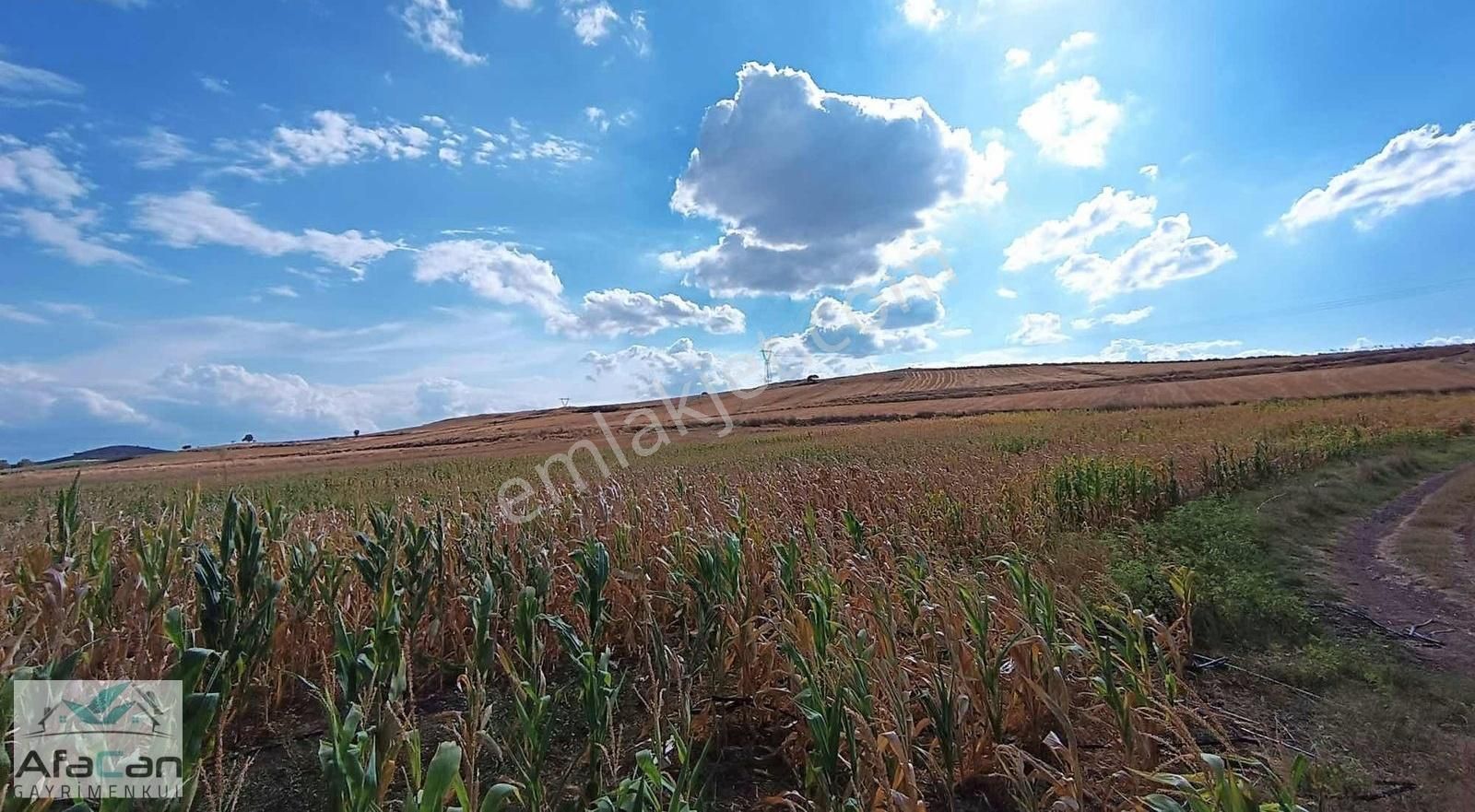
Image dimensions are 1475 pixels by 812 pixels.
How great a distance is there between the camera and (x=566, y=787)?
292cm

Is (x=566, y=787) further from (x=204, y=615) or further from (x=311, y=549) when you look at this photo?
(x=311, y=549)

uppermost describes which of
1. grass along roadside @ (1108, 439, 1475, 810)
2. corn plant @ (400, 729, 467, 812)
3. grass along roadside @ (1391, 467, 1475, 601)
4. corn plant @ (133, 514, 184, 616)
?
corn plant @ (133, 514, 184, 616)

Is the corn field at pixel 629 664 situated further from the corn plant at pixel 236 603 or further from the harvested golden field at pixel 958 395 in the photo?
the harvested golden field at pixel 958 395

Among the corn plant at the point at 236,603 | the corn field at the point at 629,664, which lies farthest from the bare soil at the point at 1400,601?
the corn plant at the point at 236,603

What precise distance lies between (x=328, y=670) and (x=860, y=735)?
326cm

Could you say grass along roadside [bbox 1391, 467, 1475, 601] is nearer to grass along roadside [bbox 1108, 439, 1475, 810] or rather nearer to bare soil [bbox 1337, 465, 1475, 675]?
bare soil [bbox 1337, 465, 1475, 675]

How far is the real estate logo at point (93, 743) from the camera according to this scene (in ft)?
7.20

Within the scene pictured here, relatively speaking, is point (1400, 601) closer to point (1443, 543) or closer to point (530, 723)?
point (1443, 543)

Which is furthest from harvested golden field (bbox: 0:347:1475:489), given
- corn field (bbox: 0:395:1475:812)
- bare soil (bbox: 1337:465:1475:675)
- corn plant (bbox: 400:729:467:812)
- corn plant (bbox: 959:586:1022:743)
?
corn plant (bbox: 400:729:467:812)

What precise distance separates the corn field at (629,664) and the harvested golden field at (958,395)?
28775 millimetres

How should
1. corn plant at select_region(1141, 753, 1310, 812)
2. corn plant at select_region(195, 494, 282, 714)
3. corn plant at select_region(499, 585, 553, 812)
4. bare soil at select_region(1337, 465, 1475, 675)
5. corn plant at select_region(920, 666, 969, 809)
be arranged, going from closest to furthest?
corn plant at select_region(1141, 753, 1310, 812) → corn plant at select_region(499, 585, 553, 812) → corn plant at select_region(920, 666, 969, 809) → corn plant at select_region(195, 494, 282, 714) → bare soil at select_region(1337, 465, 1475, 675)

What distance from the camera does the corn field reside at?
2631mm

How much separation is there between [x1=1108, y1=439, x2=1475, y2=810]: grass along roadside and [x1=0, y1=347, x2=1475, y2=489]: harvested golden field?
96.9 feet

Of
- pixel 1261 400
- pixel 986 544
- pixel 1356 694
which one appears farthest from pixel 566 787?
pixel 1261 400
